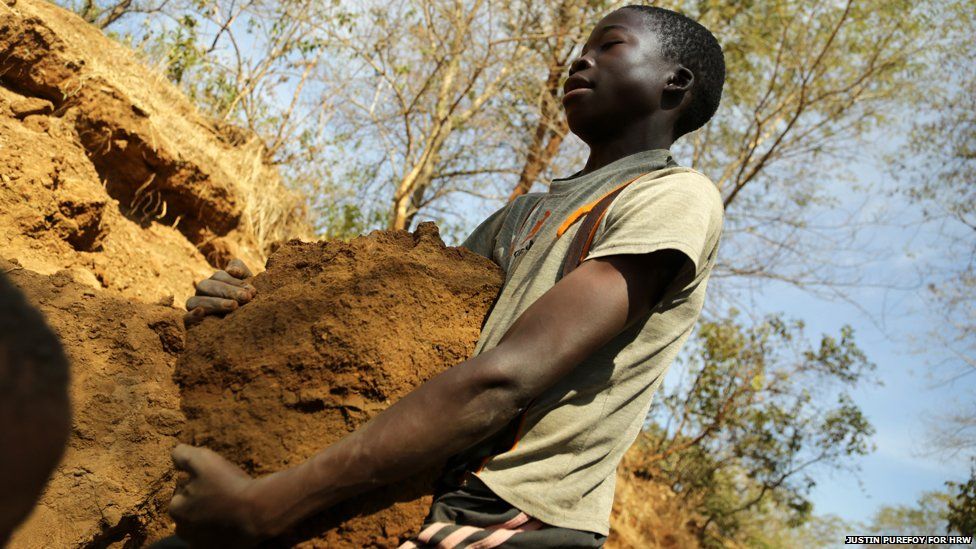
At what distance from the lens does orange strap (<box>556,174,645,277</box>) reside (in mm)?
1510

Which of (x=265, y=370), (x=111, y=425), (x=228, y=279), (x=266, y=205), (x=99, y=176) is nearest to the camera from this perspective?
(x=265, y=370)

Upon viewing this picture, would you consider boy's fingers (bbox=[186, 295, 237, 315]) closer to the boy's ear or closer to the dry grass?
the boy's ear

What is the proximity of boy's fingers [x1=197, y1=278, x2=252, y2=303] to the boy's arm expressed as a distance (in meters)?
0.48

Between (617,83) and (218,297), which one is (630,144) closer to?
(617,83)

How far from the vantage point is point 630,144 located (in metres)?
1.89

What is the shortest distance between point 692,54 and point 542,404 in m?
1.09

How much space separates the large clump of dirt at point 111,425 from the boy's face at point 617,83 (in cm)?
112

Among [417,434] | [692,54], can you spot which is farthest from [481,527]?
[692,54]

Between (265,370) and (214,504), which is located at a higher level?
(265,370)

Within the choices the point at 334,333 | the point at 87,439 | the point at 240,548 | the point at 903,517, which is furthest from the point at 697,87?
the point at 903,517

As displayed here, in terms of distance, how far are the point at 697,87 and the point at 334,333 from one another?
1157mm

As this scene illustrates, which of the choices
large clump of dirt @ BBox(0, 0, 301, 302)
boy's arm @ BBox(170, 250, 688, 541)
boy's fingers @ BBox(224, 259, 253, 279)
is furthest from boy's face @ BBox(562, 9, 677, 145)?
large clump of dirt @ BBox(0, 0, 301, 302)

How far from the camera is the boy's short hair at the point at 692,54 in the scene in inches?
76.7

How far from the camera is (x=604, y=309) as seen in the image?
133cm
